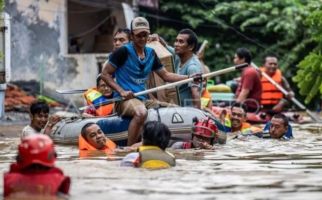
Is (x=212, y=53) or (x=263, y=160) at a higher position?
(x=212, y=53)

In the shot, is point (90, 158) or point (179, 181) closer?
point (179, 181)

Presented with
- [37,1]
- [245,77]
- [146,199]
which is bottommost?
[146,199]

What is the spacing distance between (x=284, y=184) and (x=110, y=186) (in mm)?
1338

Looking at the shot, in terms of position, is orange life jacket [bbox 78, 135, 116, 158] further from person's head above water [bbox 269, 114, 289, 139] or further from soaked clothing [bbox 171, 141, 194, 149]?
person's head above water [bbox 269, 114, 289, 139]

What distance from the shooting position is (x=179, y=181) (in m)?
7.55

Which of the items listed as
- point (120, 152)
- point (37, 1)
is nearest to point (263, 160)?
point (120, 152)

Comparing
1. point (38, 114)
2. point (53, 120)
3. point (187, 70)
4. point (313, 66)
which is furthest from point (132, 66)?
point (313, 66)

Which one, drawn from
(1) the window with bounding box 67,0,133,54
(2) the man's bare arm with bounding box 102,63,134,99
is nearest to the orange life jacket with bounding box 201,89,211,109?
→ (2) the man's bare arm with bounding box 102,63,134,99

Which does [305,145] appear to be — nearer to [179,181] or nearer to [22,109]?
[179,181]

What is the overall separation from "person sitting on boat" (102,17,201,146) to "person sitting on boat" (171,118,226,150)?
572 mm

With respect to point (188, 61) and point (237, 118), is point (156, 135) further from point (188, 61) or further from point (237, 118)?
point (237, 118)

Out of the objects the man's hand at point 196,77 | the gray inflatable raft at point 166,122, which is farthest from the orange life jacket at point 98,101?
the man's hand at point 196,77

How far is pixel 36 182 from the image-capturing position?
6.57 m

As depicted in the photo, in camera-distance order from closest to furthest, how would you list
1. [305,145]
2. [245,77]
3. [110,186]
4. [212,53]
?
[110,186]
[305,145]
[245,77]
[212,53]
